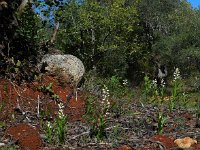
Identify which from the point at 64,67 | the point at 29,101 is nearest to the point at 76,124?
the point at 29,101

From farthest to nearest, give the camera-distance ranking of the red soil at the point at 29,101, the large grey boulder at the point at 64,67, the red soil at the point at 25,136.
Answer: the large grey boulder at the point at 64,67, the red soil at the point at 29,101, the red soil at the point at 25,136

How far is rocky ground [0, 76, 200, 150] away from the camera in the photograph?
6.47 m

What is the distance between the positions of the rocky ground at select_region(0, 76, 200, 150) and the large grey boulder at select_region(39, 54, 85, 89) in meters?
0.95

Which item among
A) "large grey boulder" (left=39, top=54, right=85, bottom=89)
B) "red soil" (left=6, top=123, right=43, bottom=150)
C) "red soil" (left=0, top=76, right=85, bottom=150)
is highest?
"large grey boulder" (left=39, top=54, right=85, bottom=89)

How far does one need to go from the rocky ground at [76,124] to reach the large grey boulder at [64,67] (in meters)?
0.95

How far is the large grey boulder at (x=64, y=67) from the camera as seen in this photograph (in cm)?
1159

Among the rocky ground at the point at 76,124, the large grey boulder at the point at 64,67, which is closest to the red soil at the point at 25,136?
the rocky ground at the point at 76,124

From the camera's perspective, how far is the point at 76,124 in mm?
7957

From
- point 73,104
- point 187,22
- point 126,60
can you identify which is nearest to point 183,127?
point 73,104

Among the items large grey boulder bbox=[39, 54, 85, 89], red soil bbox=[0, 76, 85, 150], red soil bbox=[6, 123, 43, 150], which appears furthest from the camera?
large grey boulder bbox=[39, 54, 85, 89]

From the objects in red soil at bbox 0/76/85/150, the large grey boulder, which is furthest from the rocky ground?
the large grey boulder

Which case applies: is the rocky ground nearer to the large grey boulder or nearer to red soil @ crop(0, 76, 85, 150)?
red soil @ crop(0, 76, 85, 150)

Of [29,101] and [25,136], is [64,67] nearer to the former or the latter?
[29,101]

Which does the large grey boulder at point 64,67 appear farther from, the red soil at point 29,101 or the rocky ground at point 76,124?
the rocky ground at point 76,124
